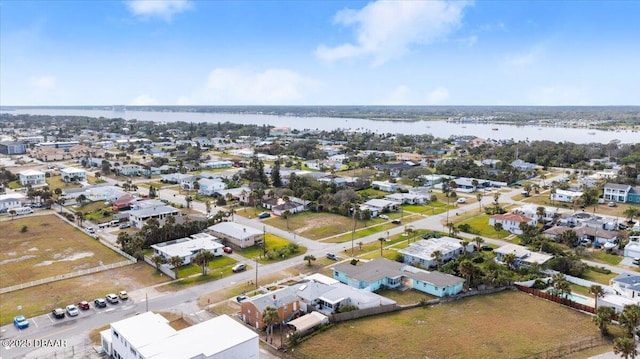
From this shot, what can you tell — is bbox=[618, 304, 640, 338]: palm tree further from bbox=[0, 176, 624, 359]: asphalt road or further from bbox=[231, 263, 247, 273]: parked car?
bbox=[231, 263, 247, 273]: parked car

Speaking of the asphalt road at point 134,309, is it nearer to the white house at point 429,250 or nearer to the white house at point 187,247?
the white house at point 187,247

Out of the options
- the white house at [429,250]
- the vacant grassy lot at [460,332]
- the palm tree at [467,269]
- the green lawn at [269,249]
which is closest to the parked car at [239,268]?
the green lawn at [269,249]

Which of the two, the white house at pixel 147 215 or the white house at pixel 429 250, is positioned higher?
the white house at pixel 147 215

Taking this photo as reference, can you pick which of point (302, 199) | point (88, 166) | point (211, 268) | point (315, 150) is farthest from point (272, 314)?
point (315, 150)

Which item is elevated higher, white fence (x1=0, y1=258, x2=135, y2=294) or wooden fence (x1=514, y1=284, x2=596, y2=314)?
wooden fence (x1=514, y1=284, x2=596, y2=314)

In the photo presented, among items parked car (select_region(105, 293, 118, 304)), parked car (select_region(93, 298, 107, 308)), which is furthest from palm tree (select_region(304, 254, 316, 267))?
parked car (select_region(93, 298, 107, 308))

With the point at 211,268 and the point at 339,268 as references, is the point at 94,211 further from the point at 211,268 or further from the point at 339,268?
the point at 339,268

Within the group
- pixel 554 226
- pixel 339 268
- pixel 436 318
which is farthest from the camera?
pixel 554 226
